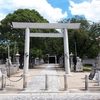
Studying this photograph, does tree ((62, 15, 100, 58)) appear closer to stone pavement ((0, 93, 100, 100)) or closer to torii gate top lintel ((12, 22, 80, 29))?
torii gate top lintel ((12, 22, 80, 29))

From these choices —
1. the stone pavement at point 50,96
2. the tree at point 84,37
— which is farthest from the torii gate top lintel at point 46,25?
the tree at point 84,37

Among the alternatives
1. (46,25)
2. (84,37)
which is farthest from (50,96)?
(84,37)

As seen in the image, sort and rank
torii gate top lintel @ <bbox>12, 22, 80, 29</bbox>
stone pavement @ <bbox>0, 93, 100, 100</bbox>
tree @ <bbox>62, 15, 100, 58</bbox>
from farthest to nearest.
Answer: tree @ <bbox>62, 15, 100, 58</bbox> < torii gate top lintel @ <bbox>12, 22, 80, 29</bbox> < stone pavement @ <bbox>0, 93, 100, 100</bbox>

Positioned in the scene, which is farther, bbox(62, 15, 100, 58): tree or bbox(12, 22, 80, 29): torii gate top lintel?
bbox(62, 15, 100, 58): tree

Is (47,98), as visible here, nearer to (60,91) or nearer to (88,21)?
(60,91)

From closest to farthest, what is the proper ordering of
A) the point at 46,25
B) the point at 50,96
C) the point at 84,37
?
the point at 50,96, the point at 46,25, the point at 84,37

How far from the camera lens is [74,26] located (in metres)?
21.5

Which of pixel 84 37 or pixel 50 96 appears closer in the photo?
pixel 50 96

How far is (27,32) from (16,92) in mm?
11193

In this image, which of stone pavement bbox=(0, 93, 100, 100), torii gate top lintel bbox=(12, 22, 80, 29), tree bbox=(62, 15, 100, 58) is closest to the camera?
stone pavement bbox=(0, 93, 100, 100)

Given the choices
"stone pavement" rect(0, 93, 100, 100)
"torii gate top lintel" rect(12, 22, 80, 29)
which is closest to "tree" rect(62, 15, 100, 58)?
"torii gate top lintel" rect(12, 22, 80, 29)

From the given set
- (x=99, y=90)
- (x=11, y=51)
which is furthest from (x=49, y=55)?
(x=99, y=90)

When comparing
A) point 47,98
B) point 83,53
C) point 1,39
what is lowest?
point 47,98

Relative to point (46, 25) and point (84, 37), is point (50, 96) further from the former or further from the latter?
point (84, 37)
